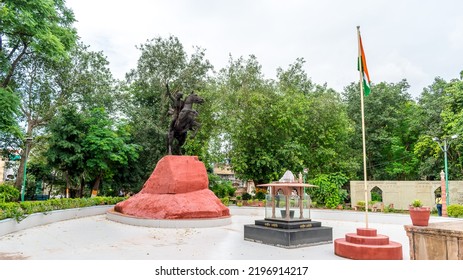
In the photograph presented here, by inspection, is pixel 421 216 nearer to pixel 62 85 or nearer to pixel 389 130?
pixel 62 85

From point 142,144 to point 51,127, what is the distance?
6.08 meters

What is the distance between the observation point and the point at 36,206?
41.5 feet

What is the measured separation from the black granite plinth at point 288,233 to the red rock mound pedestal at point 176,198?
3.56 m

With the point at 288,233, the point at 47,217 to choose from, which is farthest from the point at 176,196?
the point at 288,233

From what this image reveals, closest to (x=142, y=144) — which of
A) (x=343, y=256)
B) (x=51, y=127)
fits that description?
(x=51, y=127)

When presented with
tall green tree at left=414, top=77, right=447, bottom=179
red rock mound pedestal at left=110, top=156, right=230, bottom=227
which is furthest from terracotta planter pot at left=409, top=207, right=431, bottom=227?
tall green tree at left=414, top=77, right=447, bottom=179

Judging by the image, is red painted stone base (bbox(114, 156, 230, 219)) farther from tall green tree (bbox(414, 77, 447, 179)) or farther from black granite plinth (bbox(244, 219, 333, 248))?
tall green tree (bbox(414, 77, 447, 179))

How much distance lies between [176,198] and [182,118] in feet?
11.4

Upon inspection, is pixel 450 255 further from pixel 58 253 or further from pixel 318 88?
pixel 318 88

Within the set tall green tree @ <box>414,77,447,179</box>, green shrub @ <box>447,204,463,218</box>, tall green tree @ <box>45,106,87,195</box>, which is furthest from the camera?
tall green tree @ <box>414,77,447,179</box>

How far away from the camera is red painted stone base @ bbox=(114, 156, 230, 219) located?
519 inches

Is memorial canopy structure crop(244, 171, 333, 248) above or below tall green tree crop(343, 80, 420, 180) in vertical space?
below

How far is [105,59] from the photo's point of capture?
23.6m

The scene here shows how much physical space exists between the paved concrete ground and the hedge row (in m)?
0.62
